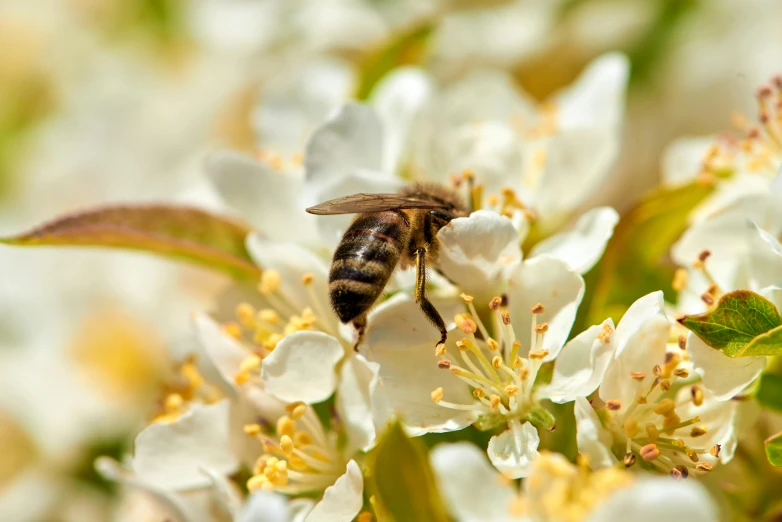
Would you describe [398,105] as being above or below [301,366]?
above

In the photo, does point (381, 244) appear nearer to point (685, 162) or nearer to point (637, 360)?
point (637, 360)

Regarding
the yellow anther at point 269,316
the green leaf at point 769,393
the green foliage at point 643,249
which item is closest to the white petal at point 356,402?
the yellow anther at point 269,316

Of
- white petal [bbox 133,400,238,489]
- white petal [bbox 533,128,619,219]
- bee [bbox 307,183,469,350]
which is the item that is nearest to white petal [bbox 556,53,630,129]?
white petal [bbox 533,128,619,219]

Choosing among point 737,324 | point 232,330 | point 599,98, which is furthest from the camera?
point 599,98

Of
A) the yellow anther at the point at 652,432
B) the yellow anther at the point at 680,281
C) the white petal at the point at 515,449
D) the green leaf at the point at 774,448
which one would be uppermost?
the yellow anther at the point at 680,281

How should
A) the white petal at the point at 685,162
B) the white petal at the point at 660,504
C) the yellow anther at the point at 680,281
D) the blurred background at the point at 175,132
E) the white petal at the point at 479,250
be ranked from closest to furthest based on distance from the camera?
the white petal at the point at 660,504 → the white petal at the point at 479,250 → the yellow anther at the point at 680,281 → the white petal at the point at 685,162 → the blurred background at the point at 175,132

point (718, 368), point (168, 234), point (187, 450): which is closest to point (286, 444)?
point (187, 450)

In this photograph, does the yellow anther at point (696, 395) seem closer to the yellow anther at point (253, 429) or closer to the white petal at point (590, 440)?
the white petal at point (590, 440)
